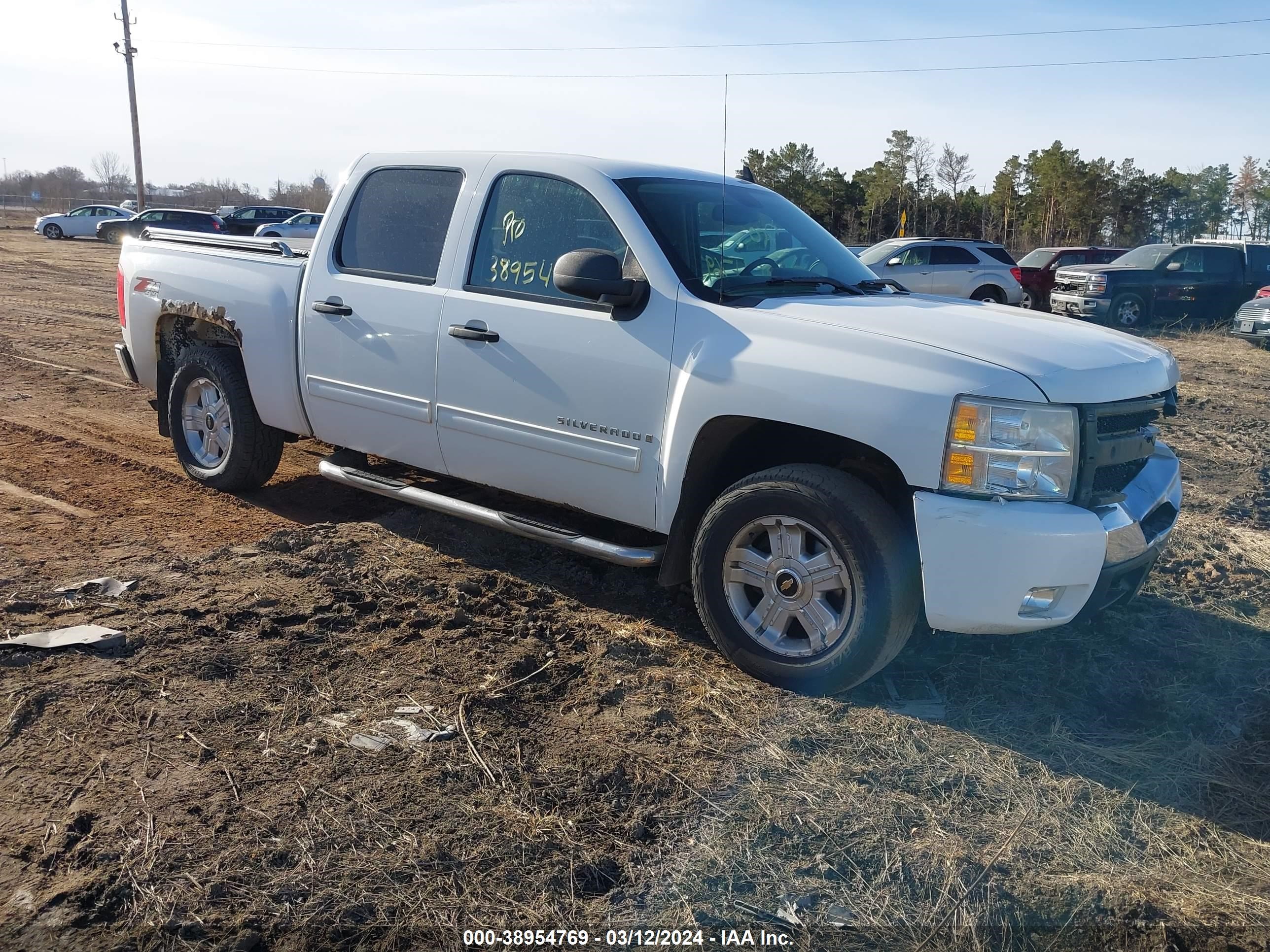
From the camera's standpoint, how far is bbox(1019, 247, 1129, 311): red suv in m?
22.0

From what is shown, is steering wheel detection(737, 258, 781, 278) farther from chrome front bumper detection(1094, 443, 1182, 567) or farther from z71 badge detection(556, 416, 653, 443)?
chrome front bumper detection(1094, 443, 1182, 567)

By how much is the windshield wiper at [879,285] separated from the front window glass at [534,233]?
1.21 m

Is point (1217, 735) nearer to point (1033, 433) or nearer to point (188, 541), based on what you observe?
point (1033, 433)

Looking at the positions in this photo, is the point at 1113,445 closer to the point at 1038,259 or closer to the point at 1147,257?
the point at 1147,257

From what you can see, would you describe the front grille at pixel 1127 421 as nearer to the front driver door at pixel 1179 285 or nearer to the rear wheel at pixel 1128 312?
the rear wheel at pixel 1128 312

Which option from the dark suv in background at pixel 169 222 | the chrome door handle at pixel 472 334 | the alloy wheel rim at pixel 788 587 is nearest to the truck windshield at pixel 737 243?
the chrome door handle at pixel 472 334

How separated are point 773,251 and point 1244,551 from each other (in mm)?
3206

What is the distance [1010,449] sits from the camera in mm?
3492

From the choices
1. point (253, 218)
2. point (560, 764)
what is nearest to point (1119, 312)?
point (560, 764)

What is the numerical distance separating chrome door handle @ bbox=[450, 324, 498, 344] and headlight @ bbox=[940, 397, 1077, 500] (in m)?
2.05

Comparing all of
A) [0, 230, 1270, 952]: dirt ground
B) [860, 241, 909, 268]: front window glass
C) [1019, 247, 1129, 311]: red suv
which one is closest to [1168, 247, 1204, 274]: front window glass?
[1019, 247, 1129, 311]: red suv

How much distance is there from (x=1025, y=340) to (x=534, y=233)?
2.13 metres

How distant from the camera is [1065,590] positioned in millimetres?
3531

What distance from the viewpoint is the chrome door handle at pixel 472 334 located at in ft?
15.1
